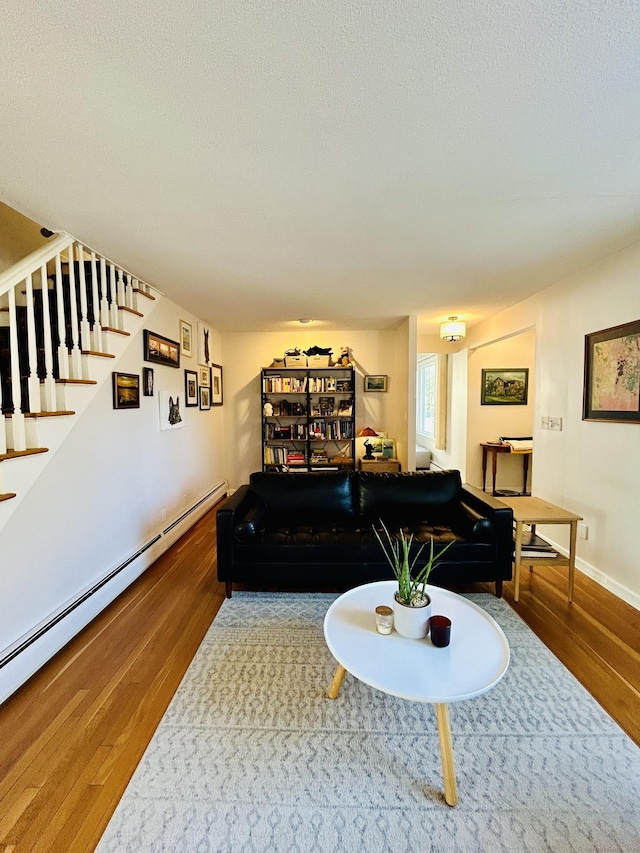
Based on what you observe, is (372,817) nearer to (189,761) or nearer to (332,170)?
(189,761)

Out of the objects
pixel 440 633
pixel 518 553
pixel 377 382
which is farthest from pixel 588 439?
pixel 377 382

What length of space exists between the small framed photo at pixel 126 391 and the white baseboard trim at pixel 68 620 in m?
1.16

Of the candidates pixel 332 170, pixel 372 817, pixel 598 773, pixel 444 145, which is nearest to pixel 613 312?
pixel 444 145

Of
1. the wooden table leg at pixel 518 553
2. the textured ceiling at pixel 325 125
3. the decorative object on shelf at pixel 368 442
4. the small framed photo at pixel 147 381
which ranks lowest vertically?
the wooden table leg at pixel 518 553

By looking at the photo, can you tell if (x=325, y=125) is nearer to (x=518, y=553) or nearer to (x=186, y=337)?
(x=518, y=553)

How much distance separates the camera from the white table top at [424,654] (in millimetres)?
1222

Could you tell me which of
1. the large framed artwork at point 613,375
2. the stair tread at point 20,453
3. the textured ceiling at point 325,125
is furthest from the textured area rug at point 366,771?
the textured ceiling at point 325,125

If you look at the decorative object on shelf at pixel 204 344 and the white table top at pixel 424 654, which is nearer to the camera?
the white table top at pixel 424 654

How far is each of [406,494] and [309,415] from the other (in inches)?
91.5

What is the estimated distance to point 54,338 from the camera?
7.63ft

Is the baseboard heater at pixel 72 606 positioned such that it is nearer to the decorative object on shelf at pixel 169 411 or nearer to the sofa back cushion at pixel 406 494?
the decorative object on shelf at pixel 169 411

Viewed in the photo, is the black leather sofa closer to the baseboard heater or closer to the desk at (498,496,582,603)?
the desk at (498,496,582,603)

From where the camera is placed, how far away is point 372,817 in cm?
116

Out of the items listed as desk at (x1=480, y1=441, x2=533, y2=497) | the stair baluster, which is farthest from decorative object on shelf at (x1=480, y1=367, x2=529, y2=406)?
the stair baluster
